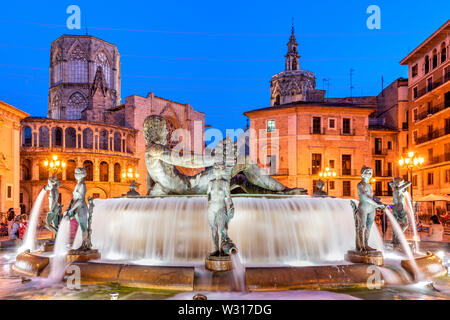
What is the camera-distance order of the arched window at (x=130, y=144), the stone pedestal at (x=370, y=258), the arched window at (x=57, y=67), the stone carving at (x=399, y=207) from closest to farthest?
the stone pedestal at (x=370, y=258) → the stone carving at (x=399, y=207) → the arched window at (x=130, y=144) → the arched window at (x=57, y=67)

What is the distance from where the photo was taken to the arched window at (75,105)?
59.1m

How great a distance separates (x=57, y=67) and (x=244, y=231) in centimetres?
6230

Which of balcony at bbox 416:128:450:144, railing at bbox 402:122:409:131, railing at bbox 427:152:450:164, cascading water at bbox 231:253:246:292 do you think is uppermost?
railing at bbox 402:122:409:131

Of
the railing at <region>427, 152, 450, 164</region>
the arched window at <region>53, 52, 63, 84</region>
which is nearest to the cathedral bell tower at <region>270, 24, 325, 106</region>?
the railing at <region>427, 152, 450, 164</region>

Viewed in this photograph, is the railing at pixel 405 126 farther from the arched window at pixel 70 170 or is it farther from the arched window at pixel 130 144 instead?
the arched window at pixel 70 170

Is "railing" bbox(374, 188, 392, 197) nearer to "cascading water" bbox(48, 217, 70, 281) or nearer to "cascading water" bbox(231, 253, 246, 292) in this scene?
"cascading water" bbox(48, 217, 70, 281)

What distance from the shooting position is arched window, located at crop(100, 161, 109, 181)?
43.5m

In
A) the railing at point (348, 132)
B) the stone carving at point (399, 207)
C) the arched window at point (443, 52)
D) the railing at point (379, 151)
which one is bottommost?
the stone carving at point (399, 207)

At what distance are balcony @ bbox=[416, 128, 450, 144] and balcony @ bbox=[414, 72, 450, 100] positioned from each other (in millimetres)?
3999

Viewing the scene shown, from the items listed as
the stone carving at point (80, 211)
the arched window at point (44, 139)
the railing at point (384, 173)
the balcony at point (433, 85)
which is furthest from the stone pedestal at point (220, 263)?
the arched window at point (44, 139)

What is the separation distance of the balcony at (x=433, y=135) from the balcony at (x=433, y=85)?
157 inches

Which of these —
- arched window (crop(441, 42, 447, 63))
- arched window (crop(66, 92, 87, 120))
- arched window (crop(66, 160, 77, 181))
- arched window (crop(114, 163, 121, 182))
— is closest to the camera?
arched window (crop(441, 42, 447, 63))
